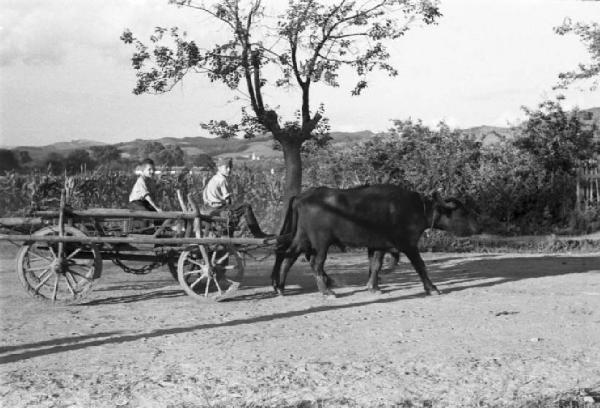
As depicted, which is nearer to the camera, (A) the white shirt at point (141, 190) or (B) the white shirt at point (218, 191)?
(A) the white shirt at point (141, 190)

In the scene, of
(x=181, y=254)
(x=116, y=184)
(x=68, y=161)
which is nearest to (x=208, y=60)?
(x=181, y=254)

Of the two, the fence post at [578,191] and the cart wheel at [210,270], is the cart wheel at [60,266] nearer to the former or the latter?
the cart wheel at [210,270]

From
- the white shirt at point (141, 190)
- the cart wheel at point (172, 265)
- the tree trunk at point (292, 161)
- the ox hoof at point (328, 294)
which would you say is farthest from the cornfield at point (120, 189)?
the ox hoof at point (328, 294)

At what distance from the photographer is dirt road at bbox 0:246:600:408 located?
5633mm

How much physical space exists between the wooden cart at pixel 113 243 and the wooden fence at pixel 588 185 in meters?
12.2

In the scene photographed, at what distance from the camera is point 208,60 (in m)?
15.2

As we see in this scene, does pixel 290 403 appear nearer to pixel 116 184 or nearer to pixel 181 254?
pixel 181 254

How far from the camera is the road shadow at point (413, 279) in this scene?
721 centimetres

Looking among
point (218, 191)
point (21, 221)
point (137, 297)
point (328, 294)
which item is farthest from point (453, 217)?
point (21, 221)

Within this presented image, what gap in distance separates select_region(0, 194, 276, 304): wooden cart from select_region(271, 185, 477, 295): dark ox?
57 cm

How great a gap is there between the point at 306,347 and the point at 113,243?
140 inches

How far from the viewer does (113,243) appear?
381 inches

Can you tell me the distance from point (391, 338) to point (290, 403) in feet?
7.67

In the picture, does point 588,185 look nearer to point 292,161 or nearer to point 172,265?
point 292,161
